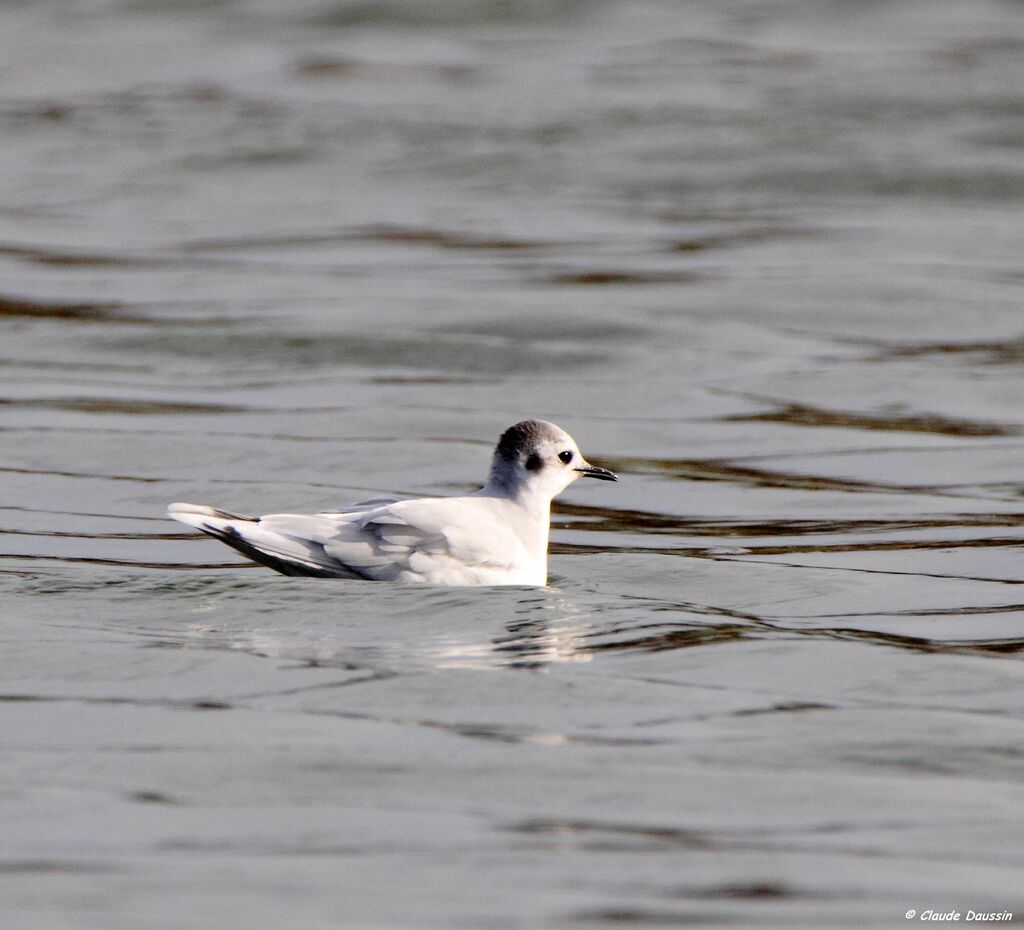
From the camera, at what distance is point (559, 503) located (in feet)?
37.8

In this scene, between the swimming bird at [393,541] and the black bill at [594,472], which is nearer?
the swimming bird at [393,541]

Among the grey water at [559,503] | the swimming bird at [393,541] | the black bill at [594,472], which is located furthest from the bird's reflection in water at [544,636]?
the black bill at [594,472]

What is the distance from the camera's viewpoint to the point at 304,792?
5.87m

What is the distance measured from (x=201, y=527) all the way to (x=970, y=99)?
21768mm

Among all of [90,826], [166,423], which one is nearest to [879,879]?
[90,826]

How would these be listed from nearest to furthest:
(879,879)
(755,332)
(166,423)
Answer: (879,879)
(166,423)
(755,332)

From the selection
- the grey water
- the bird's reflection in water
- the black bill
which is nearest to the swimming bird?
the grey water

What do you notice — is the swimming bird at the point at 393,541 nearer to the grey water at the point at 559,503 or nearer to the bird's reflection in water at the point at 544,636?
the grey water at the point at 559,503

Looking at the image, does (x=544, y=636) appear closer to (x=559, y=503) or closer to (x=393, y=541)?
(x=393, y=541)

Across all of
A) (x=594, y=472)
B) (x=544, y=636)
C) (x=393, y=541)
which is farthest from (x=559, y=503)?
(x=544, y=636)

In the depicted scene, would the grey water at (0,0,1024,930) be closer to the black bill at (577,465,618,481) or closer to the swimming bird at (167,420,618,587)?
the swimming bird at (167,420,618,587)

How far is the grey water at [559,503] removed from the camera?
550cm

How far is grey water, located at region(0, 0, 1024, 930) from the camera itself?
5496 mm

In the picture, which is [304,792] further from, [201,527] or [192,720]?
[201,527]
